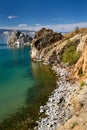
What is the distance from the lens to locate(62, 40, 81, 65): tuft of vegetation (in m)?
90.2

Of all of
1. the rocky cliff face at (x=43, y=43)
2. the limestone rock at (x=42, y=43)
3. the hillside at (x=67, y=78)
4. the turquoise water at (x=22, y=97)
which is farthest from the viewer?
the limestone rock at (x=42, y=43)

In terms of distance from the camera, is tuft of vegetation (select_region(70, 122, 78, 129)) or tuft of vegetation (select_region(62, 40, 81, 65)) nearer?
tuft of vegetation (select_region(70, 122, 78, 129))

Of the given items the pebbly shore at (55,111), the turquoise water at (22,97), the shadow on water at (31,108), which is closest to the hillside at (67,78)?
the pebbly shore at (55,111)

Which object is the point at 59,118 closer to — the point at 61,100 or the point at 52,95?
the point at 61,100

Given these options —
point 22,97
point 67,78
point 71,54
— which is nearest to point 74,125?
point 22,97

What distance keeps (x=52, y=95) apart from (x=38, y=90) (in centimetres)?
721

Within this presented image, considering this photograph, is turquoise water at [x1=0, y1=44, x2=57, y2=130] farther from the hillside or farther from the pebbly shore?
the hillside

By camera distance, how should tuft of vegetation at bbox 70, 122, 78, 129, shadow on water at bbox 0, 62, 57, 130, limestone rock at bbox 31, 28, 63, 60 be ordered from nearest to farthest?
tuft of vegetation at bbox 70, 122, 78, 129 < shadow on water at bbox 0, 62, 57, 130 < limestone rock at bbox 31, 28, 63, 60

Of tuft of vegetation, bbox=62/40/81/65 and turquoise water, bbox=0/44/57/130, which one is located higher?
tuft of vegetation, bbox=62/40/81/65

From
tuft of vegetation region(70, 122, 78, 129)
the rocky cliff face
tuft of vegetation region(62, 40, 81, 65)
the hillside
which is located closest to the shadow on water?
the hillside

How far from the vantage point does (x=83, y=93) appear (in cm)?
3700

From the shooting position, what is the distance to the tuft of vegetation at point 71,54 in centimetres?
9019

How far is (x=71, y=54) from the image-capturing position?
95188mm

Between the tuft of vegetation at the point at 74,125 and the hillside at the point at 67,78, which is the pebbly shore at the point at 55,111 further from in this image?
the tuft of vegetation at the point at 74,125
